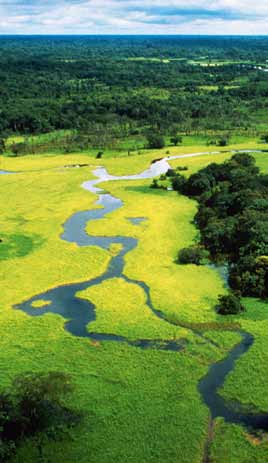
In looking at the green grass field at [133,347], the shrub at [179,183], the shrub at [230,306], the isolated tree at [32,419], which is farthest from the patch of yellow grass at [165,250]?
the isolated tree at [32,419]

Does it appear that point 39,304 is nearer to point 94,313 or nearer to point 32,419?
point 94,313

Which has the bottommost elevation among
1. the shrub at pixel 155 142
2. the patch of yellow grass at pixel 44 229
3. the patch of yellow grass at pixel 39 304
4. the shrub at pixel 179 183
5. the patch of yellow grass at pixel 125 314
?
the patch of yellow grass at pixel 39 304

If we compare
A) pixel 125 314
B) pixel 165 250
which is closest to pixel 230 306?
pixel 125 314

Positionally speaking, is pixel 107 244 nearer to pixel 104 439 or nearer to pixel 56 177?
pixel 104 439

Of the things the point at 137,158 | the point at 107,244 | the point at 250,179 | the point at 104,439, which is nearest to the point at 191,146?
the point at 137,158

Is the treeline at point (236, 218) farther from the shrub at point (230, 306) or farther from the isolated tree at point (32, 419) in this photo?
the isolated tree at point (32, 419)

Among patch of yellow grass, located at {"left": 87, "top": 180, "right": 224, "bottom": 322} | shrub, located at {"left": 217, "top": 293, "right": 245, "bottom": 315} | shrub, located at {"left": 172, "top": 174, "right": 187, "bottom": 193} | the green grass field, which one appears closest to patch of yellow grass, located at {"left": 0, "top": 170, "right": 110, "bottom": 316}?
the green grass field
